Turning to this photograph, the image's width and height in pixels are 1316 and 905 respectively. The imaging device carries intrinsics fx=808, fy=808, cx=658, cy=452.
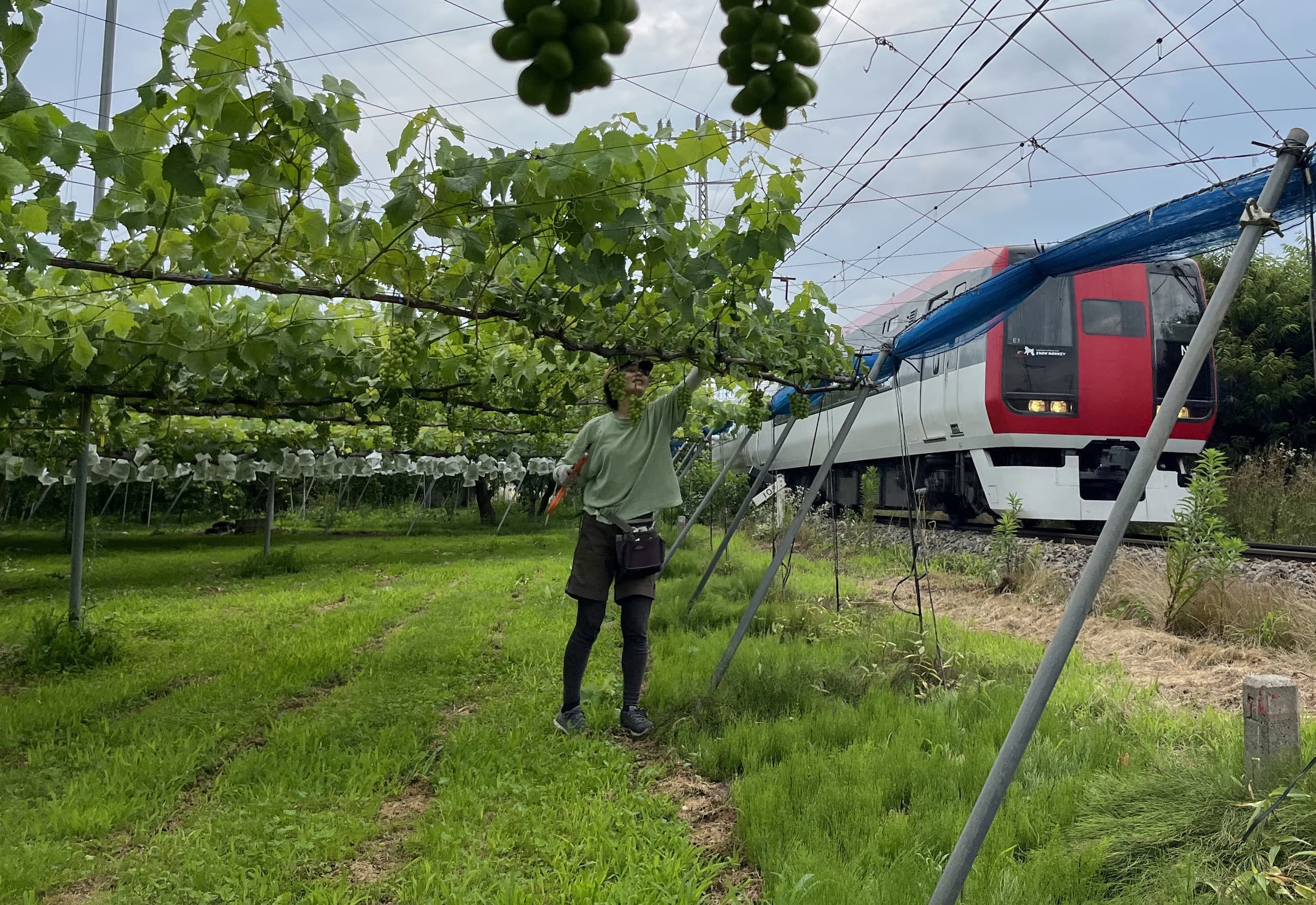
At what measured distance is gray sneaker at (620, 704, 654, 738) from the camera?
3910 millimetres

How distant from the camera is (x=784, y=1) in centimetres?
57

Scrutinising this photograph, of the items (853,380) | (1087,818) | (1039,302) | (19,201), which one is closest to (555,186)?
(19,201)

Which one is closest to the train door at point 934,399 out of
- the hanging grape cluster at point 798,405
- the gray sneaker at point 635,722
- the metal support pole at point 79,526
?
the hanging grape cluster at point 798,405

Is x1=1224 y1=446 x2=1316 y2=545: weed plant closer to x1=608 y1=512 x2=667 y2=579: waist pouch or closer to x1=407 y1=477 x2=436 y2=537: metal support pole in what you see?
x1=608 y1=512 x2=667 y2=579: waist pouch

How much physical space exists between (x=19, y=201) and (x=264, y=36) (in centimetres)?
160

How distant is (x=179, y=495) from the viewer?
19.1 meters

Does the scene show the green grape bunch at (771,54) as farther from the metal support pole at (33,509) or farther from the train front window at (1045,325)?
the metal support pole at (33,509)

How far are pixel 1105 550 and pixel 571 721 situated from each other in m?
2.59

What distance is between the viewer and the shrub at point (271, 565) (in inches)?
443

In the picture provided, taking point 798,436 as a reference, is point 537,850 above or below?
below

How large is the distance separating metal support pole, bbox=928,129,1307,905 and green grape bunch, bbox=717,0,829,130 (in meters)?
1.86

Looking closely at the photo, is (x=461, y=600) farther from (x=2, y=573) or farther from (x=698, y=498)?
(x=698, y=498)

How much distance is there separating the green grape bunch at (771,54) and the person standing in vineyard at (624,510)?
320 centimetres

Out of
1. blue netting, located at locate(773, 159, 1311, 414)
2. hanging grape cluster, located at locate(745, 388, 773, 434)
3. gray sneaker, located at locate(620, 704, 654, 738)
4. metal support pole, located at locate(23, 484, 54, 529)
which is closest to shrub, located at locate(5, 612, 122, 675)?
gray sneaker, located at locate(620, 704, 654, 738)
